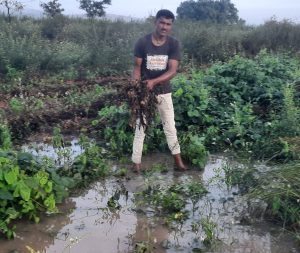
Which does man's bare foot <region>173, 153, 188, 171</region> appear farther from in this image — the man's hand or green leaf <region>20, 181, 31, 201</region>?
green leaf <region>20, 181, 31, 201</region>

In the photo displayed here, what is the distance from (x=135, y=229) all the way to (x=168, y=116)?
5.69 feet

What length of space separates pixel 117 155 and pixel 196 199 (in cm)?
171

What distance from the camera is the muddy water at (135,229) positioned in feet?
13.6

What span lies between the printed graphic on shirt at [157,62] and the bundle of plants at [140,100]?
278 mm

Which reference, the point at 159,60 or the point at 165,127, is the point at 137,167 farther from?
the point at 159,60

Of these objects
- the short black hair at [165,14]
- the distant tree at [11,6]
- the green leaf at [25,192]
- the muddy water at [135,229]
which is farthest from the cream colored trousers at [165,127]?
the distant tree at [11,6]

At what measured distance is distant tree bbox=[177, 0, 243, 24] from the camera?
32031 mm

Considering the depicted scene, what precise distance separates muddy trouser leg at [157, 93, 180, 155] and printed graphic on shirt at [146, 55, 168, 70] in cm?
34

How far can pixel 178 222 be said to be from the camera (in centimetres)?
459

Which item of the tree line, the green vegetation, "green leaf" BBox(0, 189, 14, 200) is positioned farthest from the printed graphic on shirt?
the tree line

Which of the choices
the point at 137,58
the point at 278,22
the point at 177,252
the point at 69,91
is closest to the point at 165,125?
the point at 137,58

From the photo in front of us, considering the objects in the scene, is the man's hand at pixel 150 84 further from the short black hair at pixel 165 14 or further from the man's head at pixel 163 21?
the short black hair at pixel 165 14

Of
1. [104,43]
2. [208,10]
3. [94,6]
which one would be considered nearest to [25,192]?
[104,43]

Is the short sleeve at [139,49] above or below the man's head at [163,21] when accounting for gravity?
below
